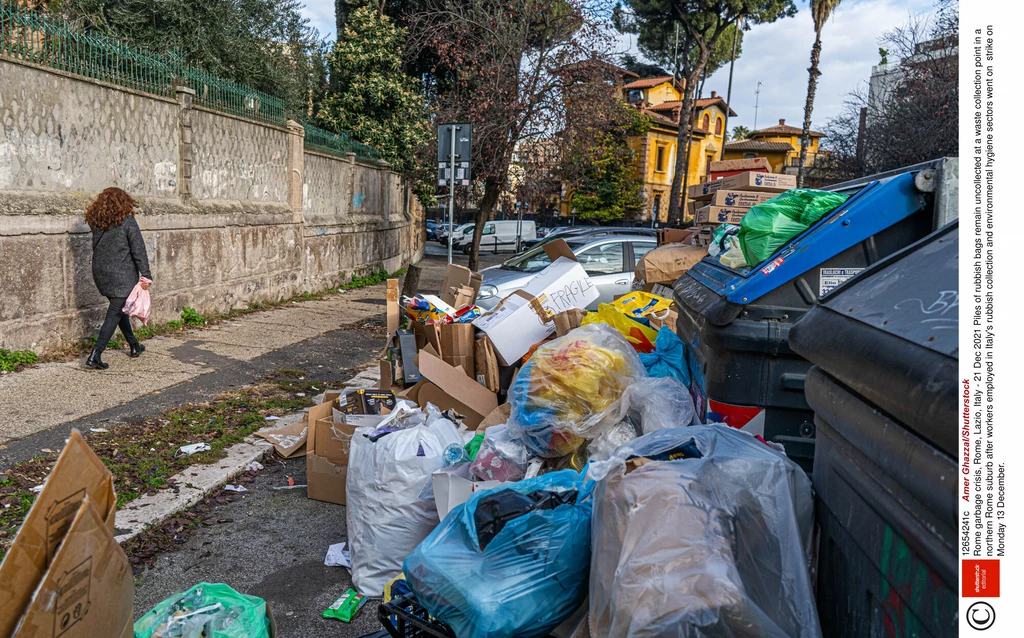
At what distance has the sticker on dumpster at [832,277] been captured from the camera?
3.45 meters

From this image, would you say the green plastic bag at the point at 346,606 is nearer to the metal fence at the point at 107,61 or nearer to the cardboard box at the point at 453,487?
the cardboard box at the point at 453,487

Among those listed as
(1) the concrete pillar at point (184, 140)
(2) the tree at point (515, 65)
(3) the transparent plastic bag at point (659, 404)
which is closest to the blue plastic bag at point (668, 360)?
(3) the transparent plastic bag at point (659, 404)

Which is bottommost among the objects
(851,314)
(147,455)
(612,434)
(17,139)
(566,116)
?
(147,455)

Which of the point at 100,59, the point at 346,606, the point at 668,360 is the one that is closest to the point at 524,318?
the point at 668,360

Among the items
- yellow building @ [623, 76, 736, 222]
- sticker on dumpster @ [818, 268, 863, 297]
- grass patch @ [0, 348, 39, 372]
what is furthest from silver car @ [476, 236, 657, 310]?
yellow building @ [623, 76, 736, 222]

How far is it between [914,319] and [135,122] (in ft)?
29.0

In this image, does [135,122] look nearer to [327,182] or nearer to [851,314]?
[327,182]

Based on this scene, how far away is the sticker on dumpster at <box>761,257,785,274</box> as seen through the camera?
3.51 metres

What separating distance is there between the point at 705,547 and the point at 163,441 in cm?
444

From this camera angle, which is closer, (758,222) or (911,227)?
(911,227)

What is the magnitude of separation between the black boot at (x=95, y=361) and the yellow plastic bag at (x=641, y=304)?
184 inches

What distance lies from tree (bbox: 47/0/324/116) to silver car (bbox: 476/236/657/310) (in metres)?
8.18
